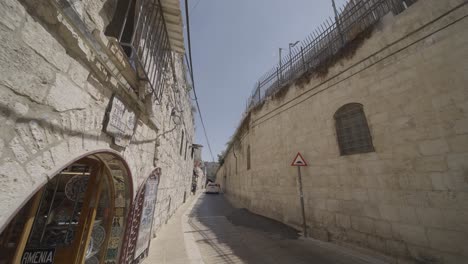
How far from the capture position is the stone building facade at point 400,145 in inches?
118

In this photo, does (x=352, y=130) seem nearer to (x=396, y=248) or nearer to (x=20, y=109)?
(x=396, y=248)

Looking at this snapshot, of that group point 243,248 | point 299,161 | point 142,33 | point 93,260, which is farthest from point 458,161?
point 93,260

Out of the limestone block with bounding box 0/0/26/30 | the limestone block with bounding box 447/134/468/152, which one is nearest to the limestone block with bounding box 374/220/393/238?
the limestone block with bounding box 447/134/468/152

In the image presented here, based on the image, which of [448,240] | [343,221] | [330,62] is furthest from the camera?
[330,62]

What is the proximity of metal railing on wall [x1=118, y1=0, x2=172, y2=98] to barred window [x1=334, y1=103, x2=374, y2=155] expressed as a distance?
15.8 ft

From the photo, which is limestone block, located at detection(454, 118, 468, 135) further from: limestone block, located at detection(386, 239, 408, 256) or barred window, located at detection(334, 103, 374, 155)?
limestone block, located at detection(386, 239, 408, 256)

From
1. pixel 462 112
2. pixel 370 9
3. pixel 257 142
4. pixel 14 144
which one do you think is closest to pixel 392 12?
pixel 370 9

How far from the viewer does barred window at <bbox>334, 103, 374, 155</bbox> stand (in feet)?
13.9

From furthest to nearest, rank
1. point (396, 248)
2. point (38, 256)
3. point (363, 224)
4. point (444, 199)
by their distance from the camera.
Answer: point (363, 224) → point (396, 248) → point (444, 199) → point (38, 256)

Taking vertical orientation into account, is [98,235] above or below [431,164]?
below

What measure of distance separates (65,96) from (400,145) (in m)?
5.42

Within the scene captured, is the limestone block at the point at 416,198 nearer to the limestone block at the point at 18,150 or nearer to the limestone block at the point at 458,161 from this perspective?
the limestone block at the point at 458,161

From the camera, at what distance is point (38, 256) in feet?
6.28

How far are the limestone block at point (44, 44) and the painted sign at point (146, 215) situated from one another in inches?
96.8
